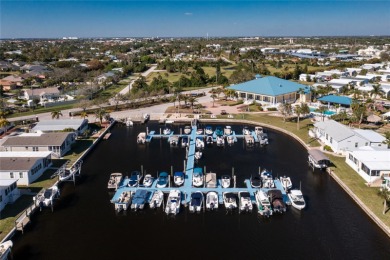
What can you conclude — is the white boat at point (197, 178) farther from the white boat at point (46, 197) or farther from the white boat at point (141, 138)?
the white boat at point (141, 138)

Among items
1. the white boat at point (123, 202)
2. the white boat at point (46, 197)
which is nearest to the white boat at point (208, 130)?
the white boat at point (123, 202)

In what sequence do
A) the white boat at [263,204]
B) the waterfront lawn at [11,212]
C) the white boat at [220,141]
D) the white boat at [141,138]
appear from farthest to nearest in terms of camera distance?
the white boat at [141,138] → the white boat at [220,141] → the white boat at [263,204] → the waterfront lawn at [11,212]

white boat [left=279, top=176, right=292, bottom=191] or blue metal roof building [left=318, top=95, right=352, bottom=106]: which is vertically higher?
blue metal roof building [left=318, top=95, right=352, bottom=106]

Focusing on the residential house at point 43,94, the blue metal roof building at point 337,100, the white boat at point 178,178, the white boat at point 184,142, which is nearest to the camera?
the white boat at point 178,178

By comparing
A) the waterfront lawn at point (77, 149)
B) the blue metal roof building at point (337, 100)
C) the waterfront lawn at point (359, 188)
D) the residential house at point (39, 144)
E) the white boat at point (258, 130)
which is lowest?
the waterfront lawn at point (359, 188)

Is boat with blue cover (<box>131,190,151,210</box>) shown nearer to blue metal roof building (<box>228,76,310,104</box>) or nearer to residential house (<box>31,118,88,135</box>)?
residential house (<box>31,118,88,135</box>)

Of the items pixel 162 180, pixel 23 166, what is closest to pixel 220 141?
pixel 162 180

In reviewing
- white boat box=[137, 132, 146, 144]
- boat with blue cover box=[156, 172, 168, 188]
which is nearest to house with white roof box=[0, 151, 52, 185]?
boat with blue cover box=[156, 172, 168, 188]

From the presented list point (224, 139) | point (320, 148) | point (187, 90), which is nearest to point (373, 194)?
point (320, 148)
